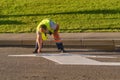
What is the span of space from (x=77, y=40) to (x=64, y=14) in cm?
523

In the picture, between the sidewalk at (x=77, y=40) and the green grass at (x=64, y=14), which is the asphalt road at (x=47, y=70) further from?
the green grass at (x=64, y=14)

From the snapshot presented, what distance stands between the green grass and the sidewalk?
1.13m

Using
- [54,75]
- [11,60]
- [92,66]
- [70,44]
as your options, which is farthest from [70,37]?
[54,75]

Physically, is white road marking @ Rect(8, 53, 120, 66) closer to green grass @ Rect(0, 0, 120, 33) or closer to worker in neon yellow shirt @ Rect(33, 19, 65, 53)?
worker in neon yellow shirt @ Rect(33, 19, 65, 53)

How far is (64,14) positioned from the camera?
723 inches

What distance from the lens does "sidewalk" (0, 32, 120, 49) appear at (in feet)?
42.4

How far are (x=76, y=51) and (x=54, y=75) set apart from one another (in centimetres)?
360

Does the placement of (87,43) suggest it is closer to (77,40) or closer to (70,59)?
(77,40)

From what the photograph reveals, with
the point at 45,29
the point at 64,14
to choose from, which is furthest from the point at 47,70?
the point at 64,14

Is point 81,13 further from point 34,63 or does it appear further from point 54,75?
point 54,75

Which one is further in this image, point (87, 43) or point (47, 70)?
point (87, 43)

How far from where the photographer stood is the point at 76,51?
39.9ft

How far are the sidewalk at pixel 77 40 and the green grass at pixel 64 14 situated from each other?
3.72 ft

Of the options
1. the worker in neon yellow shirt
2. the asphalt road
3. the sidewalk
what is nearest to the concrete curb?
the sidewalk
